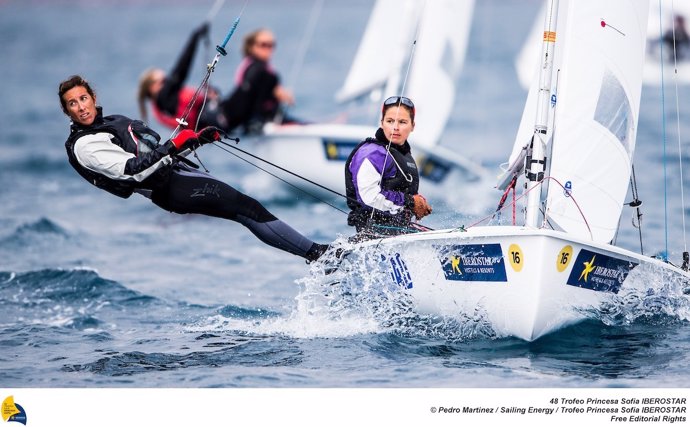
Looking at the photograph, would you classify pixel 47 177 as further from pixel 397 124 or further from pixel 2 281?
pixel 397 124

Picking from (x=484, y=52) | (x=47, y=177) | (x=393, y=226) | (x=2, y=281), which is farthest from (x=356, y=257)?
(x=484, y=52)

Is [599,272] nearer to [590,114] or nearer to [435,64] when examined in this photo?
[590,114]

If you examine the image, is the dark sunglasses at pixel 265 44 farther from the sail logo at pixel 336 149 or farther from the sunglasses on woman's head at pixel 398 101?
the sunglasses on woman's head at pixel 398 101

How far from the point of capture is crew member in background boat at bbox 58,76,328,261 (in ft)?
16.0

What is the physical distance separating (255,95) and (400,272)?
491 centimetres

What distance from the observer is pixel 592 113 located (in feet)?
16.1

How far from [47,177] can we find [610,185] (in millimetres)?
7581

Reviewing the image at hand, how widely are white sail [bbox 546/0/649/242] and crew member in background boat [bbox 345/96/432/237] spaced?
0.62m

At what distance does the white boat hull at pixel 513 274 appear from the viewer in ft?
15.0

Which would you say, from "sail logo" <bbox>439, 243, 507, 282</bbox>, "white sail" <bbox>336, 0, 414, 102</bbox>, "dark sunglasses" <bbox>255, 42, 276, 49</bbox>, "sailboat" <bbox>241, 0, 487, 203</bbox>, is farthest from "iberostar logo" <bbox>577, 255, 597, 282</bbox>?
"dark sunglasses" <bbox>255, 42, 276, 49</bbox>

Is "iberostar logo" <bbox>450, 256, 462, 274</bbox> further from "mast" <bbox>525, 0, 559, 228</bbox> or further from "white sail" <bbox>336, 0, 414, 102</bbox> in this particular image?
"white sail" <bbox>336, 0, 414, 102</bbox>

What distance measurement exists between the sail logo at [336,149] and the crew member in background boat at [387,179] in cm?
380

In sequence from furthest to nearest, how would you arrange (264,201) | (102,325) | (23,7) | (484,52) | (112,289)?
(23,7)
(484,52)
(264,201)
(112,289)
(102,325)
